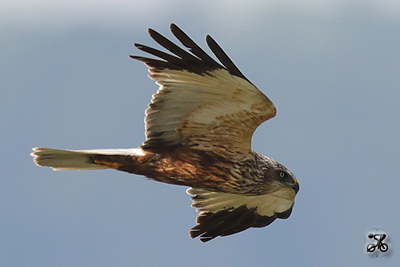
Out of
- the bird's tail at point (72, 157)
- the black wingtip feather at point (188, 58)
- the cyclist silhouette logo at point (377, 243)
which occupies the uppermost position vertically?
the black wingtip feather at point (188, 58)

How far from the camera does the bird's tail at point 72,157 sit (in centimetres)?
A: 900

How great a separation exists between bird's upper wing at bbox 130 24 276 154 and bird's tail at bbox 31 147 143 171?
0.46 meters

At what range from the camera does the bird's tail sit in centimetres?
900

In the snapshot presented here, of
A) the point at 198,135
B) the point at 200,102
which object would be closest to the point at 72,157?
the point at 198,135

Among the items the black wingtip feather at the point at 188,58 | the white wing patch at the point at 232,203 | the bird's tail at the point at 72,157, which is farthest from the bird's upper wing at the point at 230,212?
the black wingtip feather at the point at 188,58

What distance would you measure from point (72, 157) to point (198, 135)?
1801 mm

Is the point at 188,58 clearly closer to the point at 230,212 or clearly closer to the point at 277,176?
the point at 277,176

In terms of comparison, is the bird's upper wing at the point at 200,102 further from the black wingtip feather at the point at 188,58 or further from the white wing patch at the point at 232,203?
the white wing patch at the point at 232,203

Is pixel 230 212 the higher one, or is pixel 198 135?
pixel 198 135

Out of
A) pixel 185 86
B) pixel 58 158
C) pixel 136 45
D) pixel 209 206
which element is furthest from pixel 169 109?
pixel 209 206

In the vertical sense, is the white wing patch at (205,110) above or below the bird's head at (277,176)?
above

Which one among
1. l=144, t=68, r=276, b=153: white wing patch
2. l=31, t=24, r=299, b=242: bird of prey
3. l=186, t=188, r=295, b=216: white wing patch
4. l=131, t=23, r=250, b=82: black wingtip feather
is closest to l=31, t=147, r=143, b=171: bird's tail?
l=31, t=24, r=299, b=242: bird of prey

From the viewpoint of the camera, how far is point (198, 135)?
9203mm

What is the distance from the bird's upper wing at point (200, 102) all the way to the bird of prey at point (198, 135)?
0.01 metres
